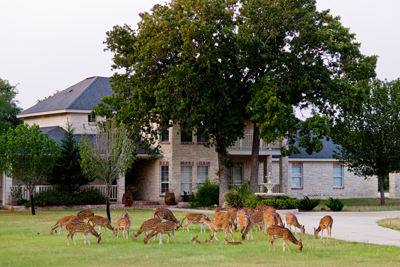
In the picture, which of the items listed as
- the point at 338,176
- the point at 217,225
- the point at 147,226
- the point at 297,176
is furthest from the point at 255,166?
the point at 147,226

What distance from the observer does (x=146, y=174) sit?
129 feet

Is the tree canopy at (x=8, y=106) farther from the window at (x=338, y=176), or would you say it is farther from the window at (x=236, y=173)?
the window at (x=338, y=176)

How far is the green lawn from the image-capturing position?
43.7ft

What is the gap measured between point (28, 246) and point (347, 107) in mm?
20234

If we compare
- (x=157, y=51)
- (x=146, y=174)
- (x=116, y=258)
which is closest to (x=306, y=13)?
(x=157, y=51)

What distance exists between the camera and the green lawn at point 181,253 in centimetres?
1330

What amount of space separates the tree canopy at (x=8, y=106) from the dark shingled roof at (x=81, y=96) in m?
11.0

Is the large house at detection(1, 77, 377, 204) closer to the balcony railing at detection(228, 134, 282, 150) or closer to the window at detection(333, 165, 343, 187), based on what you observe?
the balcony railing at detection(228, 134, 282, 150)

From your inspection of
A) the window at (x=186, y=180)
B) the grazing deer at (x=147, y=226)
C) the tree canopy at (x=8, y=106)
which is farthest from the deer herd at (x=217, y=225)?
the tree canopy at (x=8, y=106)

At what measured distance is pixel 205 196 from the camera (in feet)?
117

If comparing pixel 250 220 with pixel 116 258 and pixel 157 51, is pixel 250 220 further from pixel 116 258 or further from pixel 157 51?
pixel 157 51

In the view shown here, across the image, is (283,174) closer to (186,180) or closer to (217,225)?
(186,180)

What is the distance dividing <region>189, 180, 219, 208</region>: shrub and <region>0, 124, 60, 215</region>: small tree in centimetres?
1007

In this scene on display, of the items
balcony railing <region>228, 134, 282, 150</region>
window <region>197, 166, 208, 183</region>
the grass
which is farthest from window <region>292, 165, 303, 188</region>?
window <region>197, 166, 208, 183</region>
